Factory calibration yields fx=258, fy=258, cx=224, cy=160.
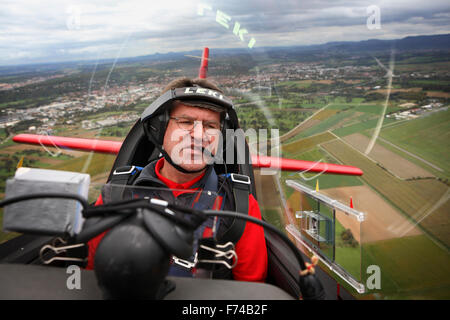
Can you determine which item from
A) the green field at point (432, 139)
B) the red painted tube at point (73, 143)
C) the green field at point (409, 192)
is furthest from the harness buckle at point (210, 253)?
the green field at point (432, 139)

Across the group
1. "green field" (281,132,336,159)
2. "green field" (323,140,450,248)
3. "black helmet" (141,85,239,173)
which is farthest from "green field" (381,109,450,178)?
"black helmet" (141,85,239,173)

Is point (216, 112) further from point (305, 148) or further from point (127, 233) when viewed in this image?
point (305, 148)

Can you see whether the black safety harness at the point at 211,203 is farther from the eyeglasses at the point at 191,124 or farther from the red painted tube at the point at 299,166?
the red painted tube at the point at 299,166

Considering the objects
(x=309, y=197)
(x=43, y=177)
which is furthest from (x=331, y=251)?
(x=43, y=177)

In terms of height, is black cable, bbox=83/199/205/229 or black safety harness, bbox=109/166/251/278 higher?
black cable, bbox=83/199/205/229

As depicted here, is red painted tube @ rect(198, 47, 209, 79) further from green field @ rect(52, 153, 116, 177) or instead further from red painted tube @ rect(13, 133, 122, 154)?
green field @ rect(52, 153, 116, 177)
